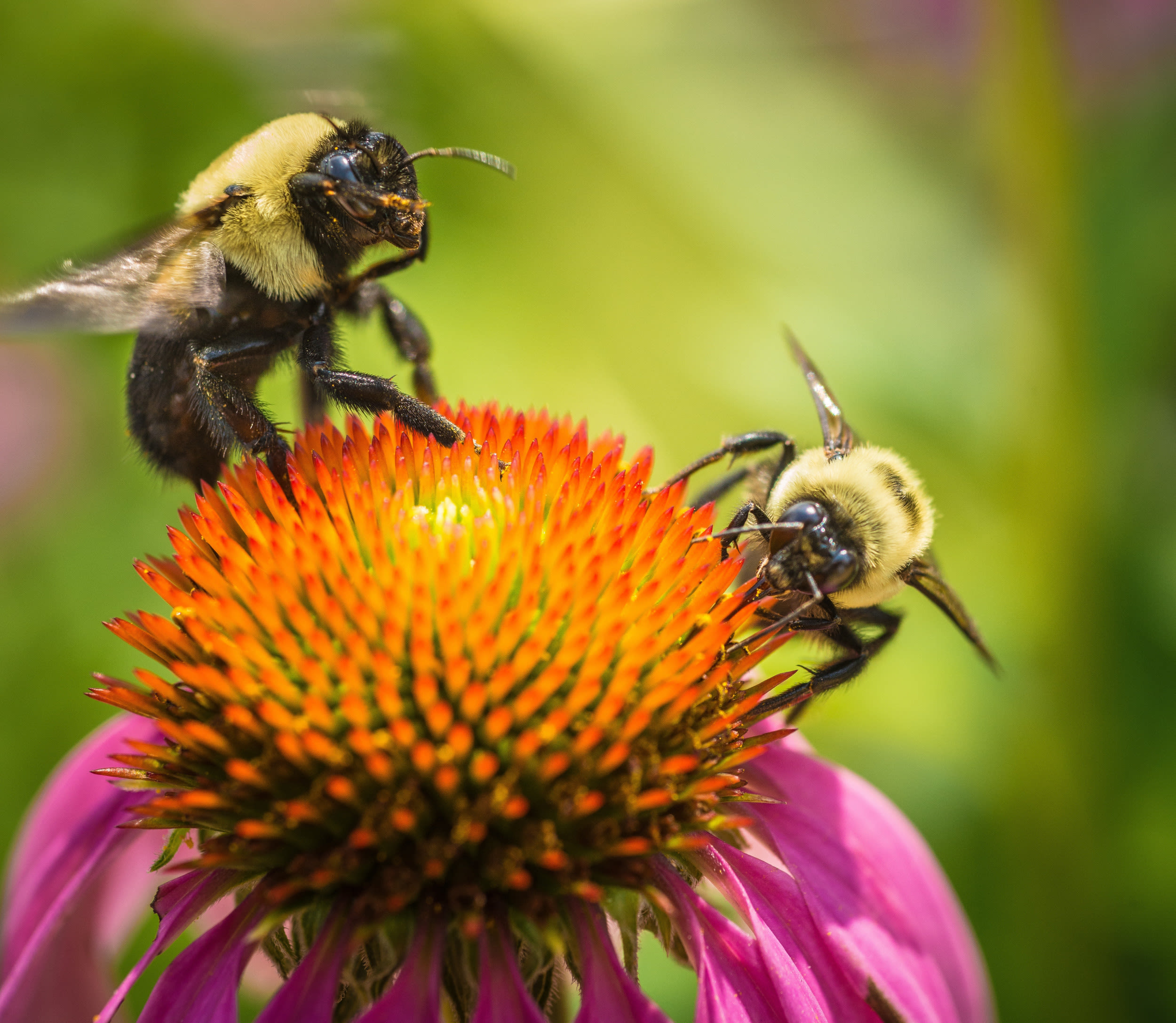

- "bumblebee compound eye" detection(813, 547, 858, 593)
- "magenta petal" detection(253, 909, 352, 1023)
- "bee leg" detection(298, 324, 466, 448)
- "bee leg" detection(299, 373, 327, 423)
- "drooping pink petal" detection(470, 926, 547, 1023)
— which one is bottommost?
"drooping pink petal" detection(470, 926, 547, 1023)

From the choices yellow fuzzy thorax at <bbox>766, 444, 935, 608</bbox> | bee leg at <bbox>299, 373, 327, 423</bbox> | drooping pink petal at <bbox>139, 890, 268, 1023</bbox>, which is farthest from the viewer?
bee leg at <bbox>299, 373, 327, 423</bbox>

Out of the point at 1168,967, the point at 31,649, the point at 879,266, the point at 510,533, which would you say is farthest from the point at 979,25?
the point at 31,649

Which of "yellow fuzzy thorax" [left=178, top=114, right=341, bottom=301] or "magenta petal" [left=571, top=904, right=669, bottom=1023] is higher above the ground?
"yellow fuzzy thorax" [left=178, top=114, right=341, bottom=301]

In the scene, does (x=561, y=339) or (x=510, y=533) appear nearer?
(x=510, y=533)

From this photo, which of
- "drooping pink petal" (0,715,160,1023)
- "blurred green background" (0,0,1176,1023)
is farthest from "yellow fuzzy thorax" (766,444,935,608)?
"drooping pink petal" (0,715,160,1023)

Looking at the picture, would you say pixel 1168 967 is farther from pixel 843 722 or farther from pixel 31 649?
pixel 31 649

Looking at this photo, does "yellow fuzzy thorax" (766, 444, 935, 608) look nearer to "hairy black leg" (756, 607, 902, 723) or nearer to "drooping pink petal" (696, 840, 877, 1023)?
"hairy black leg" (756, 607, 902, 723)

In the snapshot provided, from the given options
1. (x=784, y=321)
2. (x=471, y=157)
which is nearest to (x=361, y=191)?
(x=471, y=157)

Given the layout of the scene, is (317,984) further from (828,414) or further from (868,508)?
(828,414)
